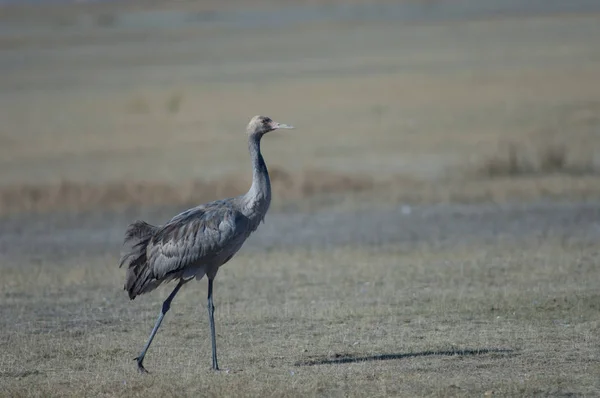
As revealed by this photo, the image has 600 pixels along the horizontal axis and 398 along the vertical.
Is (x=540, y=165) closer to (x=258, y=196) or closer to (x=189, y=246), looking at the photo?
(x=258, y=196)

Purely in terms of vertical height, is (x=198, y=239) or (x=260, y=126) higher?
(x=260, y=126)

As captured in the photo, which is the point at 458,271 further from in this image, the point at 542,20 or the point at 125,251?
the point at 542,20

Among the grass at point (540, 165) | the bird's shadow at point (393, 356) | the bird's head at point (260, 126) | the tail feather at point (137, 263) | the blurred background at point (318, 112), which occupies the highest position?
the blurred background at point (318, 112)

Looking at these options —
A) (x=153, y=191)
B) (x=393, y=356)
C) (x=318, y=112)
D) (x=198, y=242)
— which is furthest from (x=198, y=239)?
(x=318, y=112)

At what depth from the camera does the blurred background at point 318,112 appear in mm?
23766

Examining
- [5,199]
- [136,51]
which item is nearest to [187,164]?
[5,199]

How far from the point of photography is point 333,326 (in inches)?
505

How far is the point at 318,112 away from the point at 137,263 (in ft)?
72.8

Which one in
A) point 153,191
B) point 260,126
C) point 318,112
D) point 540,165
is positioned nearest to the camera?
point 260,126

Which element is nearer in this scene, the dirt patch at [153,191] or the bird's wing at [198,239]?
the bird's wing at [198,239]

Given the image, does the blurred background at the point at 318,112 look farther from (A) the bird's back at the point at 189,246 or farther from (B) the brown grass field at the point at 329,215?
(A) the bird's back at the point at 189,246

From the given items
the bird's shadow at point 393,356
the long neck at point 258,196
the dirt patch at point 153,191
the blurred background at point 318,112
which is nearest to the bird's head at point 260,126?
the long neck at point 258,196

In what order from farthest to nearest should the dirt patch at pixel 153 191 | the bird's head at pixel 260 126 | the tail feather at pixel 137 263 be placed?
the dirt patch at pixel 153 191, the bird's head at pixel 260 126, the tail feather at pixel 137 263

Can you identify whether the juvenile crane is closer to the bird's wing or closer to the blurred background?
the bird's wing
